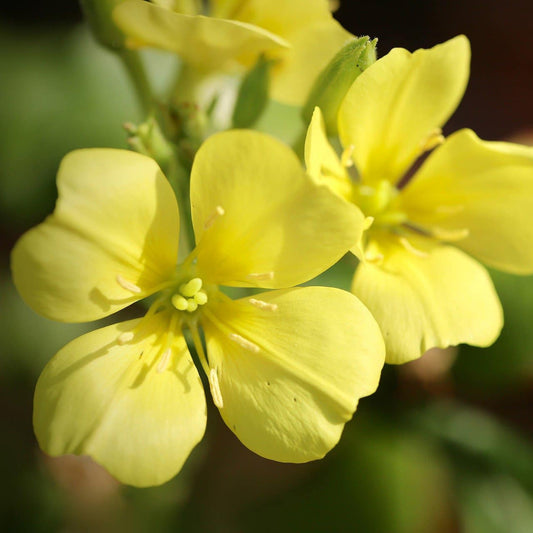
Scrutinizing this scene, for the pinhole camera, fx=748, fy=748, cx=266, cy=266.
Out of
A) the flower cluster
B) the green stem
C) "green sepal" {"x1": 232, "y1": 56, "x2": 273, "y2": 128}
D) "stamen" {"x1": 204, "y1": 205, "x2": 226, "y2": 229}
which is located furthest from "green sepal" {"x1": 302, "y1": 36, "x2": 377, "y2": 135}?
the green stem

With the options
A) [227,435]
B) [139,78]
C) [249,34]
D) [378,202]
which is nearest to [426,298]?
[378,202]

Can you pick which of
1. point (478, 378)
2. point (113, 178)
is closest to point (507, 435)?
point (478, 378)

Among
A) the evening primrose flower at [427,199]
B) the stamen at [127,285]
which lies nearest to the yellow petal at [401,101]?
the evening primrose flower at [427,199]

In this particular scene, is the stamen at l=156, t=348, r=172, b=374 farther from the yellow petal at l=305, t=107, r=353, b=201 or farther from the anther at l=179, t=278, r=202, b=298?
the yellow petal at l=305, t=107, r=353, b=201

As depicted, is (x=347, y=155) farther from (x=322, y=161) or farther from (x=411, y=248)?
(x=411, y=248)

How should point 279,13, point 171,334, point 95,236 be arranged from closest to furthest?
1. point 95,236
2. point 171,334
3. point 279,13

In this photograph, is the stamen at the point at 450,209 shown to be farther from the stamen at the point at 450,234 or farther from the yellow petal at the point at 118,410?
the yellow petal at the point at 118,410

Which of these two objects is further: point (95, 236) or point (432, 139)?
point (432, 139)
